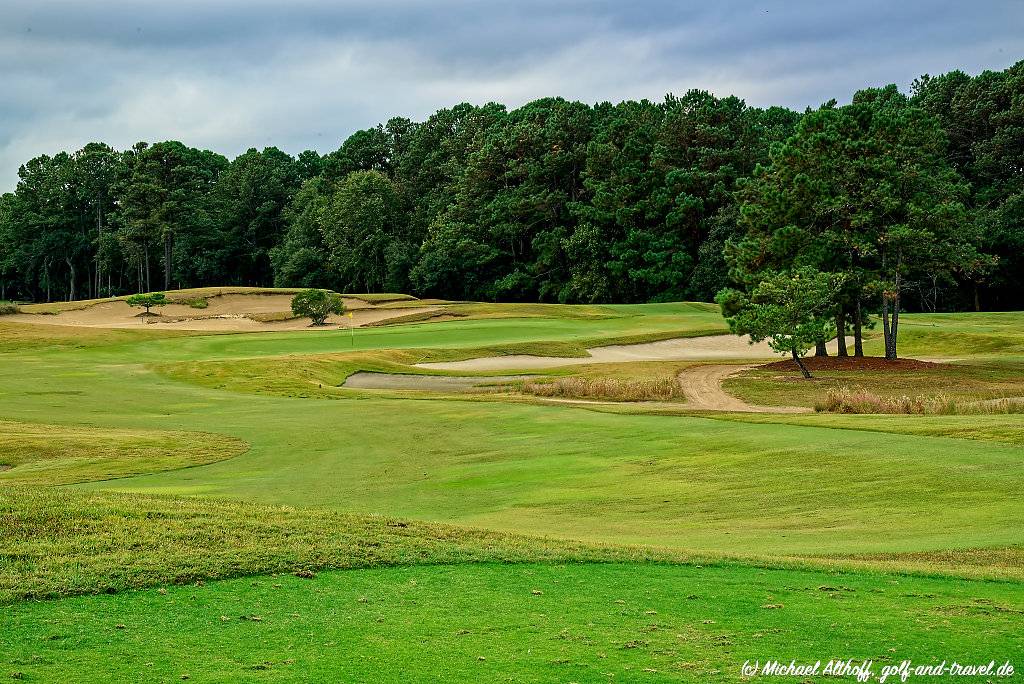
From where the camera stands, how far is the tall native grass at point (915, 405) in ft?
80.8

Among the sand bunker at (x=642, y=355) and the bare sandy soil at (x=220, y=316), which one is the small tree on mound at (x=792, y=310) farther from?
the bare sandy soil at (x=220, y=316)

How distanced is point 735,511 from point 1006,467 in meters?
4.68

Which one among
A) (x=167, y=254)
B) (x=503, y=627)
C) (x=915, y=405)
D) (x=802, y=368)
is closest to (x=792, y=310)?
(x=802, y=368)

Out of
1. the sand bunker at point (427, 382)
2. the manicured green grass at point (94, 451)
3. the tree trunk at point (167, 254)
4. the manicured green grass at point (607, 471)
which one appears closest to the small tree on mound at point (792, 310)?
the sand bunker at point (427, 382)

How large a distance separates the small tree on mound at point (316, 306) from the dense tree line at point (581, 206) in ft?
83.0

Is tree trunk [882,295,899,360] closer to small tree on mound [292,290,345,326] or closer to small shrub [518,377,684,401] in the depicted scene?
small shrub [518,377,684,401]

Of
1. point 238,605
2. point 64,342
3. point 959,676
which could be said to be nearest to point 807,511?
point 959,676

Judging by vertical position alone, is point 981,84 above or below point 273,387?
above

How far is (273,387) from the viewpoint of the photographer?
1312 inches

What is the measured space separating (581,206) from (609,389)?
55768mm

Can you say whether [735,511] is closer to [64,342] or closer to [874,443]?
[874,443]

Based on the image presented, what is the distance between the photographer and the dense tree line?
40031 millimetres

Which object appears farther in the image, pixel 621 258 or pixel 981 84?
pixel 621 258

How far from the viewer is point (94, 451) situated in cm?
1947
